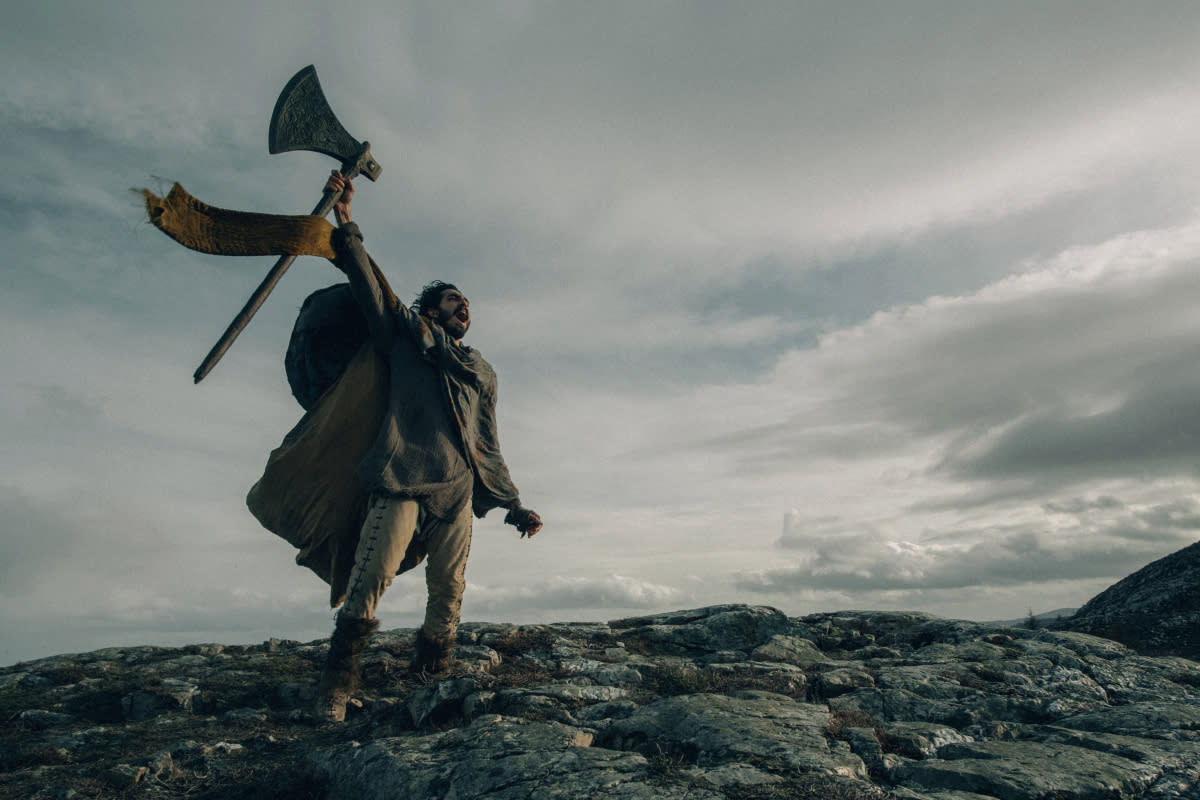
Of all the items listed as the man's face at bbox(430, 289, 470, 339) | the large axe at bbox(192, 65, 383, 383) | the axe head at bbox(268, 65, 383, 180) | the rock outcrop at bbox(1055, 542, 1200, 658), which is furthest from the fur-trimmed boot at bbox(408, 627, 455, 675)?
the rock outcrop at bbox(1055, 542, 1200, 658)

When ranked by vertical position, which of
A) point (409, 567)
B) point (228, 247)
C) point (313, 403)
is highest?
point (228, 247)

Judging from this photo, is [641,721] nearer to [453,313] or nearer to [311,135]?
[453,313]

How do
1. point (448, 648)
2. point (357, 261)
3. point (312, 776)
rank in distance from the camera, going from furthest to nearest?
point (448, 648) < point (357, 261) < point (312, 776)

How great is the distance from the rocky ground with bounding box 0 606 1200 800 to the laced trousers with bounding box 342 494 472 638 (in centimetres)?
60

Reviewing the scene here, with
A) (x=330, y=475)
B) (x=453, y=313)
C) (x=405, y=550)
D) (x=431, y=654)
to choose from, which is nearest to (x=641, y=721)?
(x=431, y=654)

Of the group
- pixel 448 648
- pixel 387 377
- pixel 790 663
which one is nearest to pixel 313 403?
pixel 387 377

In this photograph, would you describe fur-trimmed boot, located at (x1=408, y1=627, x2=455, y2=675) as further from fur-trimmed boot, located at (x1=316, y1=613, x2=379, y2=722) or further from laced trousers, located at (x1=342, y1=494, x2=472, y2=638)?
fur-trimmed boot, located at (x1=316, y1=613, x2=379, y2=722)

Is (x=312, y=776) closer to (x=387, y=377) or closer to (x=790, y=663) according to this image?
(x=387, y=377)

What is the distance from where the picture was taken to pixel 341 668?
5.79 m

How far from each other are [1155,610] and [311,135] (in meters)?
11.2

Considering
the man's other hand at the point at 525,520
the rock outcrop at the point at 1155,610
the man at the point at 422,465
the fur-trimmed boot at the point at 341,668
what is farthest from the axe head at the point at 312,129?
the rock outcrop at the point at 1155,610

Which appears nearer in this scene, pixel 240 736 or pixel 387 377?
pixel 240 736

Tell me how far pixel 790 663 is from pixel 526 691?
2755mm

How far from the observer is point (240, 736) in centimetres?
554
